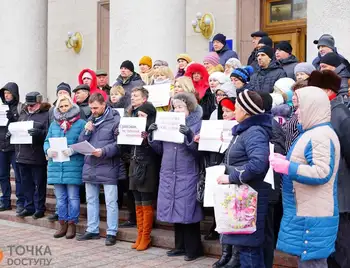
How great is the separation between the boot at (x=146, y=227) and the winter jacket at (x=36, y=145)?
7.81 feet

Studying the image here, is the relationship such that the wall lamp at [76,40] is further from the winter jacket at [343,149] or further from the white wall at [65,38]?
the winter jacket at [343,149]

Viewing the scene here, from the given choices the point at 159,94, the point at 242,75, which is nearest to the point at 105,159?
the point at 159,94

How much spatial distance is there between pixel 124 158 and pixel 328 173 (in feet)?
11.8

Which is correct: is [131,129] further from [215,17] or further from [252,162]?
[215,17]

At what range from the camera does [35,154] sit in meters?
8.49

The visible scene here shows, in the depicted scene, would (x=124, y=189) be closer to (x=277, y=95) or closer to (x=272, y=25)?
(x=277, y=95)

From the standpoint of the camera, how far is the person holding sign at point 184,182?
6328mm

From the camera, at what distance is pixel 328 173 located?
13.8 feet

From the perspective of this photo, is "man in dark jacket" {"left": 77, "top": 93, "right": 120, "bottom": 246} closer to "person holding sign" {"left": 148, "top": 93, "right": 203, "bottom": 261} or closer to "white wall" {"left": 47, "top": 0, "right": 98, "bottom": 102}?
"person holding sign" {"left": 148, "top": 93, "right": 203, "bottom": 261}

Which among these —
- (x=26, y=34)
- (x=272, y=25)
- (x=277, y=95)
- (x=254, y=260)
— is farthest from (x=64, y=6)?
(x=254, y=260)

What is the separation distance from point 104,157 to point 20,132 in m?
1.95

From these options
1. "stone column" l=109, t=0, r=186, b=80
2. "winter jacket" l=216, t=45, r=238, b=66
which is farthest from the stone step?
"stone column" l=109, t=0, r=186, b=80

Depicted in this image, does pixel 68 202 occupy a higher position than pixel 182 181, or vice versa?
pixel 182 181

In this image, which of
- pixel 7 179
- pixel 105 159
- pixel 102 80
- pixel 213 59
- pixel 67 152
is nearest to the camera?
pixel 105 159
